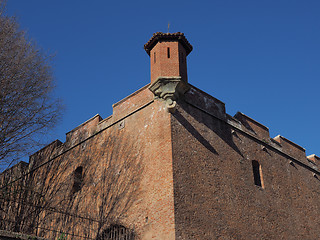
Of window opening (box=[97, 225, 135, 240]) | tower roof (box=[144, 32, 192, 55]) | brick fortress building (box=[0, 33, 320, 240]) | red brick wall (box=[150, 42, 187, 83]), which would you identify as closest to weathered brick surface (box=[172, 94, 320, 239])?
brick fortress building (box=[0, 33, 320, 240])

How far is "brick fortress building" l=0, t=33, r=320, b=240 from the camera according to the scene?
497 inches

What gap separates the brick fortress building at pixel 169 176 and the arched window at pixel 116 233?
0.04 meters

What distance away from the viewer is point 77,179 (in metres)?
16.3

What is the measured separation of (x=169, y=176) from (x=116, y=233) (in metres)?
2.75

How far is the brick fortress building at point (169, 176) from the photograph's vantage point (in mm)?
12633

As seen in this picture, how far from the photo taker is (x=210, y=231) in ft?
40.8

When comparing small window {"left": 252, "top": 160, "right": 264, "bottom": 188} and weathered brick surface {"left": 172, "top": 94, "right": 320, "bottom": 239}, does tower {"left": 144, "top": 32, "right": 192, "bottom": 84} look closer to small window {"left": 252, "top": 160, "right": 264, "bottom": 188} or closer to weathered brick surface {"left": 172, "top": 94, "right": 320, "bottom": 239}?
weathered brick surface {"left": 172, "top": 94, "right": 320, "bottom": 239}

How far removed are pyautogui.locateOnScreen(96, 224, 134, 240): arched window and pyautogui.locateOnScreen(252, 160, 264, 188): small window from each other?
5808mm

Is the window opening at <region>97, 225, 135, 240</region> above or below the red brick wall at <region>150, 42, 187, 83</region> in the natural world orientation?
below

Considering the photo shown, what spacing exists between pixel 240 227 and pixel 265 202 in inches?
89.5

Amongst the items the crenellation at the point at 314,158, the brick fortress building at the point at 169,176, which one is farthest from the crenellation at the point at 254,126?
the crenellation at the point at 314,158

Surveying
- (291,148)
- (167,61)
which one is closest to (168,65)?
(167,61)

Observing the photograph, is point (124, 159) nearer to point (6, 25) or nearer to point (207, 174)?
point (207, 174)

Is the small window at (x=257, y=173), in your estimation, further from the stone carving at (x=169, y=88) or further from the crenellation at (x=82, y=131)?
the crenellation at (x=82, y=131)
